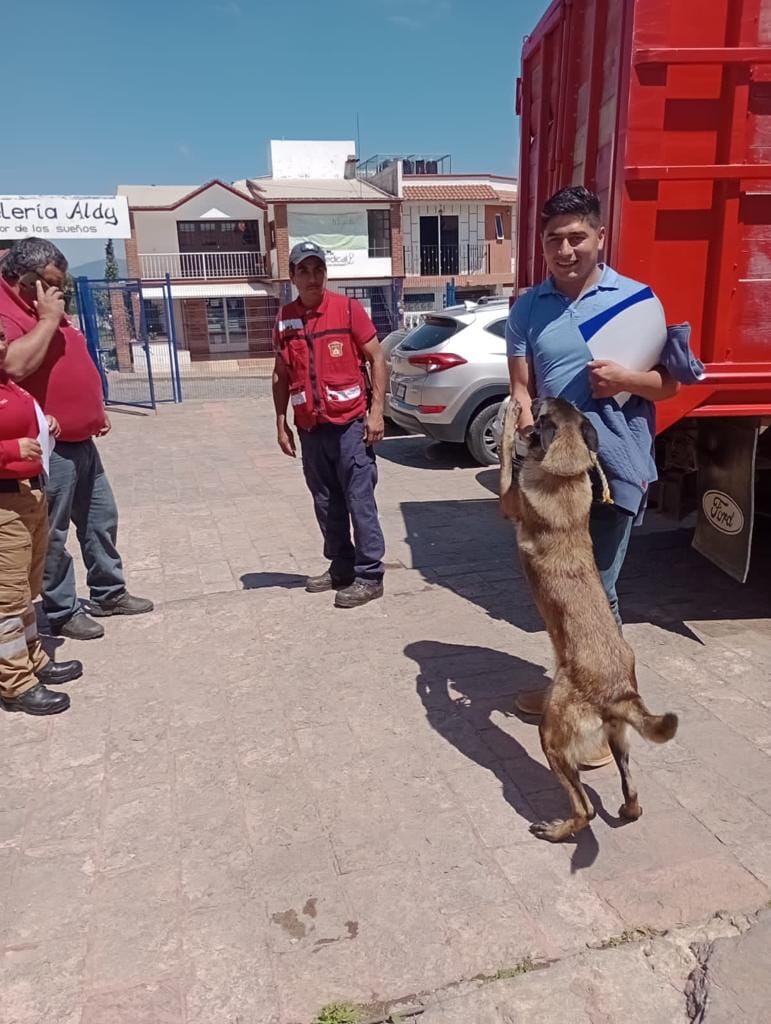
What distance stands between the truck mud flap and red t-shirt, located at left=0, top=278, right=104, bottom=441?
3333 mm

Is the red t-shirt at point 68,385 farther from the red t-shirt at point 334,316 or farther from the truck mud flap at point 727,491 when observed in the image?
the truck mud flap at point 727,491

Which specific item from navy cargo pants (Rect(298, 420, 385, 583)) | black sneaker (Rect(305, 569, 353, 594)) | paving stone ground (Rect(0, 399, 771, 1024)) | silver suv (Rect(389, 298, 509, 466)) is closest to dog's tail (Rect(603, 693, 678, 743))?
paving stone ground (Rect(0, 399, 771, 1024))

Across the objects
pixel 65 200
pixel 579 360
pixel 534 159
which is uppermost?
pixel 65 200

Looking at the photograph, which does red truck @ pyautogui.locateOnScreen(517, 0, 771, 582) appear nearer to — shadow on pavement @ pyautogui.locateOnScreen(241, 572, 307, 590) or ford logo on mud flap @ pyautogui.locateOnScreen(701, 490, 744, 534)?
ford logo on mud flap @ pyautogui.locateOnScreen(701, 490, 744, 534)

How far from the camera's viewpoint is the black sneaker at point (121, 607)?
4645 millimetres

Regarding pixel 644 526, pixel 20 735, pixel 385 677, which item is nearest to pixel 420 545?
pixel 644 526

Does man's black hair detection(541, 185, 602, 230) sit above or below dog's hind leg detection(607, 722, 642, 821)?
above

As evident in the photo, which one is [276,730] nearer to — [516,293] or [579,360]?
[579,360]

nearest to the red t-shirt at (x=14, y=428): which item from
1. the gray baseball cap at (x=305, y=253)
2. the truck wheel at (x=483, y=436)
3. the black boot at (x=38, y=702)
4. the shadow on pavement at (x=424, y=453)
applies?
the black boot at (x=38, y=702)

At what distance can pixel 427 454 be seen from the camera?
9.55 metres

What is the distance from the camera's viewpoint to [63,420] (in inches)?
157

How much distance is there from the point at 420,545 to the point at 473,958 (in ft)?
12.8

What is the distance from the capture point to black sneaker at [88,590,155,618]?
4.64m

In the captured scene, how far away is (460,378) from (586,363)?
5.63 m
